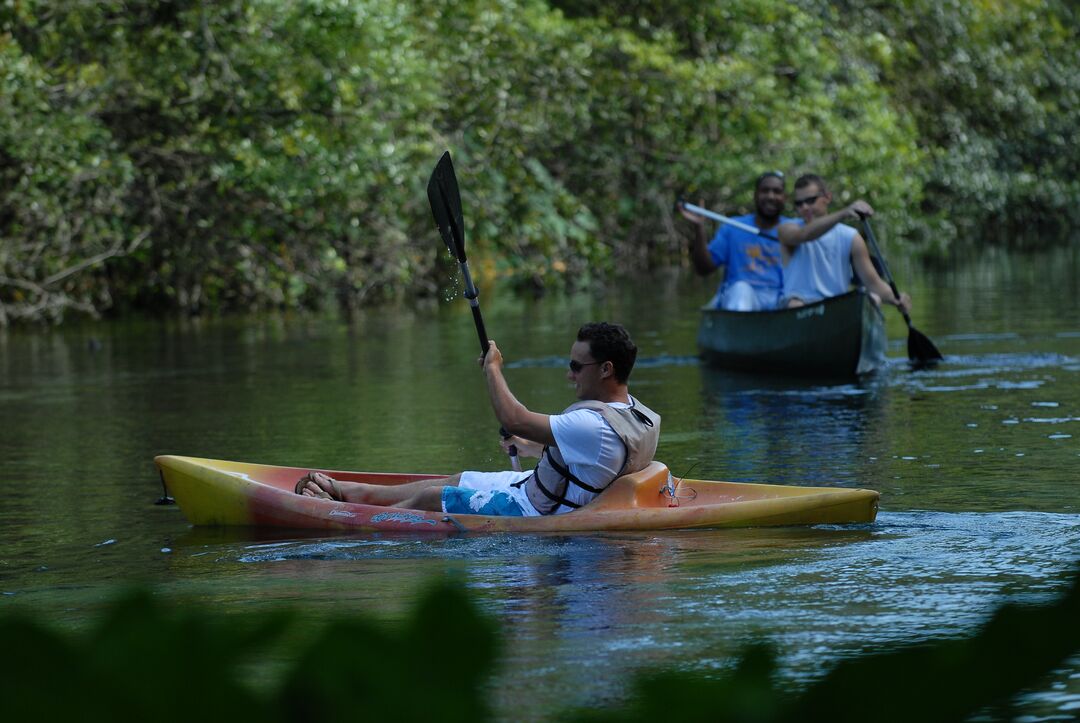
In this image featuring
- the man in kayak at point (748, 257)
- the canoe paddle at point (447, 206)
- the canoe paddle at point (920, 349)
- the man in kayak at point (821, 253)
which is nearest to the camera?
the canoe paddle at point (447, 206)

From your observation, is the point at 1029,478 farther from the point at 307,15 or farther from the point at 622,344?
the point at 307,15

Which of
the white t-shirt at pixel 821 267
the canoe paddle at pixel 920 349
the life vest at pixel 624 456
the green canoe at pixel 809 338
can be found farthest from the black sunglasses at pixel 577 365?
the canoe paddle at pixel 920 349

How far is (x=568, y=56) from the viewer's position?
2783 cm

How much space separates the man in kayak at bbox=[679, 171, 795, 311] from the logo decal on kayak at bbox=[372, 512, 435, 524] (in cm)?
722

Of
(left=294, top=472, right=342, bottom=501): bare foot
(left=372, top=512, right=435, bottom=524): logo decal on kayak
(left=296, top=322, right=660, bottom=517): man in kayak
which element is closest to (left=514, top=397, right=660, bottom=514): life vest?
(left=296, top=322, right=660, bottom=517): man in kayak

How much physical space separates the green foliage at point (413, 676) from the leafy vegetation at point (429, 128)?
18178mm

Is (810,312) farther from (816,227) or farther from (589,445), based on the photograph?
(589,445)

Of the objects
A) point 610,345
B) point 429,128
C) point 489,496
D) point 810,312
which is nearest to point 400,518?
point 489,496

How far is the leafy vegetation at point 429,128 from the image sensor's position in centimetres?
2050

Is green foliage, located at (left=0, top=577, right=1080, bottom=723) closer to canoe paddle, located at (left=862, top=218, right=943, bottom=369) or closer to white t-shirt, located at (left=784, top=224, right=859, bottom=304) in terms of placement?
white t-shirt, located at (left=784, top=224, right=859, bottom=304)

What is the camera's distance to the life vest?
23.2 ft

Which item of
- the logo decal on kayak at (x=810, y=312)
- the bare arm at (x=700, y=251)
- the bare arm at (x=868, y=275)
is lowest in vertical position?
the logo decal on kayak at (x=810, y=312)

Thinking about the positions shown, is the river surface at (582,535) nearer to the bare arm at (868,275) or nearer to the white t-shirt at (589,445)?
the white t-shirt at (589,445)

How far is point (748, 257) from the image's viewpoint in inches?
577
